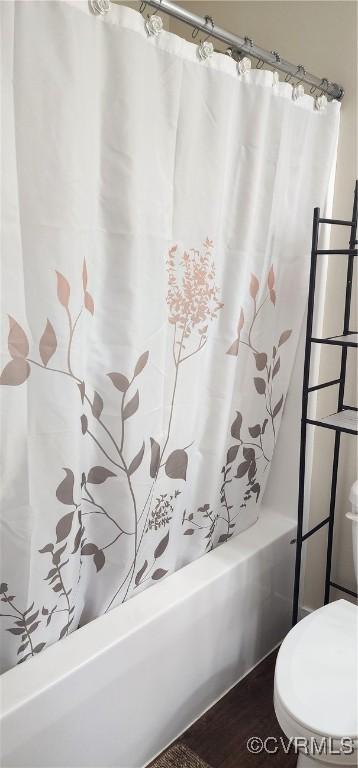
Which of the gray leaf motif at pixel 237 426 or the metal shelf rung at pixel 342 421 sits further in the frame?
the gray leaf motif at pixel 237 426

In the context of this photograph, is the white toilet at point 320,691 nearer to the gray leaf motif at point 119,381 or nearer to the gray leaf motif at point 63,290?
the gray leaf motif at point 119,381

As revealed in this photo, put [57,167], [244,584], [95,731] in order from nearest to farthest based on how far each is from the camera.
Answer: [57,167] < [95,731] < [244,584]

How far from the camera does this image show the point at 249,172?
4.94 feet

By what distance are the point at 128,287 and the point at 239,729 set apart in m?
1.38

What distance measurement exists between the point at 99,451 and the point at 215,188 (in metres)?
0.72

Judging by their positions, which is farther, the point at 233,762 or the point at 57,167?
the point at 233,762

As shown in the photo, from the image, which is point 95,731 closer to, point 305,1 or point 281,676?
point 281,676

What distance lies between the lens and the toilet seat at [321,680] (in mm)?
1249

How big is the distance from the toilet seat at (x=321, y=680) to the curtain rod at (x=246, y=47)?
1534 millimetres

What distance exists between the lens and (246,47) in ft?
4.64

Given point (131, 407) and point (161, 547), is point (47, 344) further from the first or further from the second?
point (161, 547)

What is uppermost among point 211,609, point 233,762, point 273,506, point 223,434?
point 223,434

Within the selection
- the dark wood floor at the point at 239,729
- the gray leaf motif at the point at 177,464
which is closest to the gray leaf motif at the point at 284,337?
the gray leaf motif at the point at 177,464

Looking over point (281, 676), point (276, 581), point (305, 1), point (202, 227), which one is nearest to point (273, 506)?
point (276, 581)
